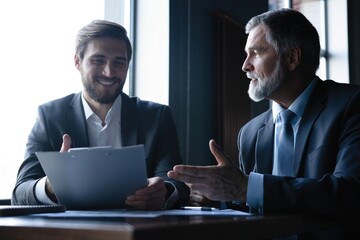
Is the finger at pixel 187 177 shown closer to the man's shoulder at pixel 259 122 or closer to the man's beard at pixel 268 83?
the man's shoulder at pixel 259 122

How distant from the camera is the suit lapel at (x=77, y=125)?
232 centimetres

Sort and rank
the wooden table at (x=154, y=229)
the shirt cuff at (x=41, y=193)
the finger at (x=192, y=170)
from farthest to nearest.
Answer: the shirt cuff at (x=41, y=193) → the finger at (x=192, y=170) → the wooden table at (x=154, y=229)

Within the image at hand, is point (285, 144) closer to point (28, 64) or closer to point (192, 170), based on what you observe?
point (192, 170)

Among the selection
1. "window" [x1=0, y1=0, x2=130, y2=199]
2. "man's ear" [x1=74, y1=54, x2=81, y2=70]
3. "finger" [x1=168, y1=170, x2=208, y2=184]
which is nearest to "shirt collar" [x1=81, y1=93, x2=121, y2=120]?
"man's ear" [x1=74, y1=54, x2=81, y2=70]

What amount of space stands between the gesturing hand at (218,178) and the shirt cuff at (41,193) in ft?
2.08

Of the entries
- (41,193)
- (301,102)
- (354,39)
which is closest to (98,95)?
(41,193)

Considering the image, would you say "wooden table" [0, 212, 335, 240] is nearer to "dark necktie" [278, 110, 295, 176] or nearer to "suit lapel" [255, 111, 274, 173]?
"dark necktie" [278, 110, 295, 176]

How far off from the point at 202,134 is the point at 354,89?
186 cm

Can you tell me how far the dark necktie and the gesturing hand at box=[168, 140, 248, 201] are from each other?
47 cm

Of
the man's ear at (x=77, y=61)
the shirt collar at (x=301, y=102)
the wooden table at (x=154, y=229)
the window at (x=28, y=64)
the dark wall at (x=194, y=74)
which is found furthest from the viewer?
the dark wall at (x=194, y=74)

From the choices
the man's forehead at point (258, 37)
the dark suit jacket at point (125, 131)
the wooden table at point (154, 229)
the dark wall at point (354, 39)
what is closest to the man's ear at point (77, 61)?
→ the dark suit jacket at point (125, 131)

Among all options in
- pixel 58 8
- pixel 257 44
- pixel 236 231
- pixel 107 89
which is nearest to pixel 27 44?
pixel 58 8

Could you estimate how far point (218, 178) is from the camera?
1.52m

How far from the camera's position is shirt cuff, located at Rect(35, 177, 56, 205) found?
1889 mm
